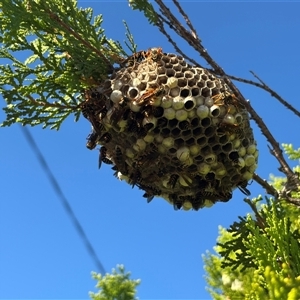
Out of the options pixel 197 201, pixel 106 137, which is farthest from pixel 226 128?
pixel 106 137

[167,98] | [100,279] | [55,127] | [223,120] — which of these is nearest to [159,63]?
[167,98]

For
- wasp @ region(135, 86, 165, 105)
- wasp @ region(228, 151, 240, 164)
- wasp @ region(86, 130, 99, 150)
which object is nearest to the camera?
wasp @ region(135, 86, 165, 105)

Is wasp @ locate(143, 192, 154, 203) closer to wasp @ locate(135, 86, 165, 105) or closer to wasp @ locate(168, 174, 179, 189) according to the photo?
wasp @ locate(168, 174, 179, 189)

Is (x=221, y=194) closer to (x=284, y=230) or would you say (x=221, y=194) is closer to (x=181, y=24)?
(x=284, y=230)


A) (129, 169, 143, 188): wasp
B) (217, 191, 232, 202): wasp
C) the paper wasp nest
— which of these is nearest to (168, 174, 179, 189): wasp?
the paper wasp nest

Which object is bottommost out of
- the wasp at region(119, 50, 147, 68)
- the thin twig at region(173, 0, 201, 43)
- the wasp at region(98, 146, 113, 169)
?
the wasp at region(98, 146, 113, 169)

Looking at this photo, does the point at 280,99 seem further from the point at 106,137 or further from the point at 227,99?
the point at 106,137

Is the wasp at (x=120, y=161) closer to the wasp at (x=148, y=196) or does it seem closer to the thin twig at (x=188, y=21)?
the wasp at (x=148, y=196)

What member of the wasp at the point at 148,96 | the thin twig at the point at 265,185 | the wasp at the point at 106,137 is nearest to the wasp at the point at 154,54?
the wasp at the point at 148,96
